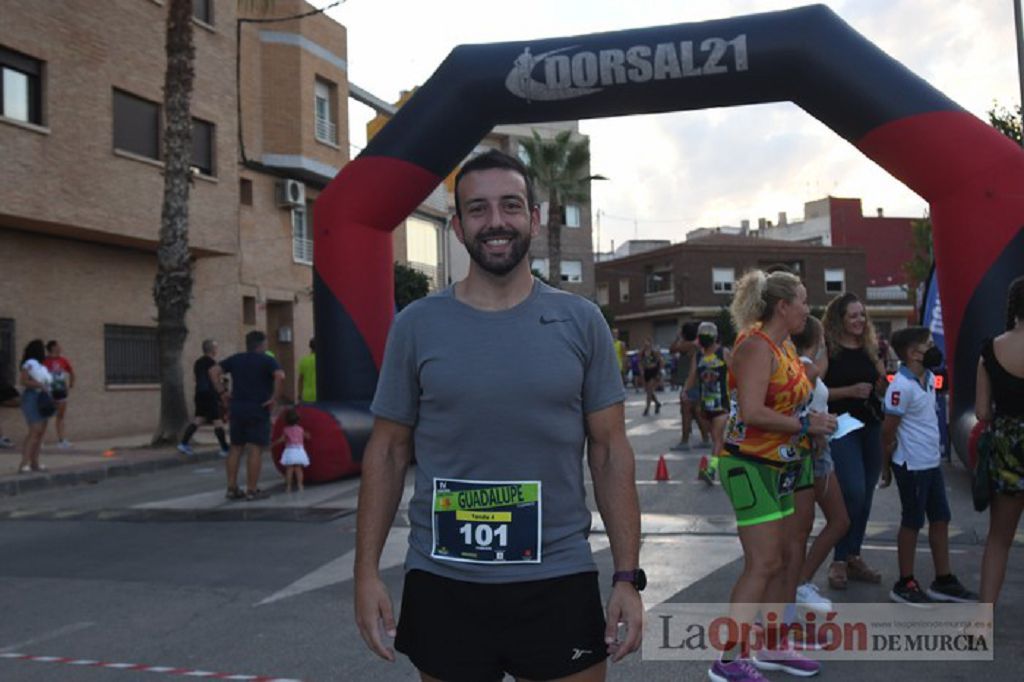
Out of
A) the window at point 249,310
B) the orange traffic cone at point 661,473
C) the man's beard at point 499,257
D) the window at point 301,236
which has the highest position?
the window at point 301,236

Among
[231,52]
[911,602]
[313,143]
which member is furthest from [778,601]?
[313,143]

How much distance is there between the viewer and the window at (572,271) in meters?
52.4

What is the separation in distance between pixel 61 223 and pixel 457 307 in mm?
16302

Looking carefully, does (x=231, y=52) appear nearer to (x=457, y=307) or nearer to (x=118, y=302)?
(x=118, y=302)

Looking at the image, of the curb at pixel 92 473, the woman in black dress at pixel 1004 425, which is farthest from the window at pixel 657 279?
the woman in black dress at pixel 1004 425

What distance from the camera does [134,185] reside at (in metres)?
18.7

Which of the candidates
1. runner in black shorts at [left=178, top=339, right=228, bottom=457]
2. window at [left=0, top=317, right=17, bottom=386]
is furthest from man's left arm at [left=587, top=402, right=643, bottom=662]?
window at [left=0, top=317, right=17, bottom=386]

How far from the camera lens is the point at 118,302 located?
1947 centimetres

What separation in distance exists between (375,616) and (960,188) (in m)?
7.82

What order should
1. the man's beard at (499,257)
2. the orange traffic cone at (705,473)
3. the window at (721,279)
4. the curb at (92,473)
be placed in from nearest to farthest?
the man's beard at (499,257) < the orange traffic cone at (705,473) < the curb at (92,473) < the window at (721,279)

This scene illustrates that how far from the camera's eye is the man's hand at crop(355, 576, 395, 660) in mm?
2432

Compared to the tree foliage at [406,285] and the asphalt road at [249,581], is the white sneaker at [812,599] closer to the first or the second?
the asphalt road at [249,581]

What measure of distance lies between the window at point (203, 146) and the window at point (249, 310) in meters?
3.62

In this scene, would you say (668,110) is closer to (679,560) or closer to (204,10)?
(679,560)
